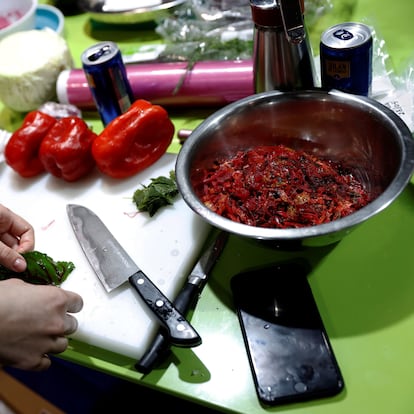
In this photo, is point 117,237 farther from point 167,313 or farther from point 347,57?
point 347,57

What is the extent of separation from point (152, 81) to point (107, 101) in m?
0.14

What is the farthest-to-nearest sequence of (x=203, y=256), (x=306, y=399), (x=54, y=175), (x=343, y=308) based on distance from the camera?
(x=54, y=175)
(x=203, y=256)
(x=343, y=308)
(x=306, y=399)

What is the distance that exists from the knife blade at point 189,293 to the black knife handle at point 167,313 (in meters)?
0.03

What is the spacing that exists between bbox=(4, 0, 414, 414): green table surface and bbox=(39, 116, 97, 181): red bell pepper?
39cm

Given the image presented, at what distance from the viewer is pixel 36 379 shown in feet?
4.00

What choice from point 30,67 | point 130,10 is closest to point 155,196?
point 30,67

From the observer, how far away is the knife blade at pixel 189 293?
0.80 metres

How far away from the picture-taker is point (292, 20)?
90cm

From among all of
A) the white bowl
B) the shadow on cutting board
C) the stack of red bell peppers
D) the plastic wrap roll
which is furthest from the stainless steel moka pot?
the white bowl

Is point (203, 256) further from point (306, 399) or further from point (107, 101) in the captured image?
point (107, 101)

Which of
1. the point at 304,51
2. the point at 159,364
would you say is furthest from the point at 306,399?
the point at 304,51

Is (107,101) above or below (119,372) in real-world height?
above

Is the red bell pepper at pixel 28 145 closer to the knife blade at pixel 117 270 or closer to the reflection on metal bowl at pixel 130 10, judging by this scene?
the knife blade at pixel 117 270

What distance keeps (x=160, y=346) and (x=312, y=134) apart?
518 millimetres
